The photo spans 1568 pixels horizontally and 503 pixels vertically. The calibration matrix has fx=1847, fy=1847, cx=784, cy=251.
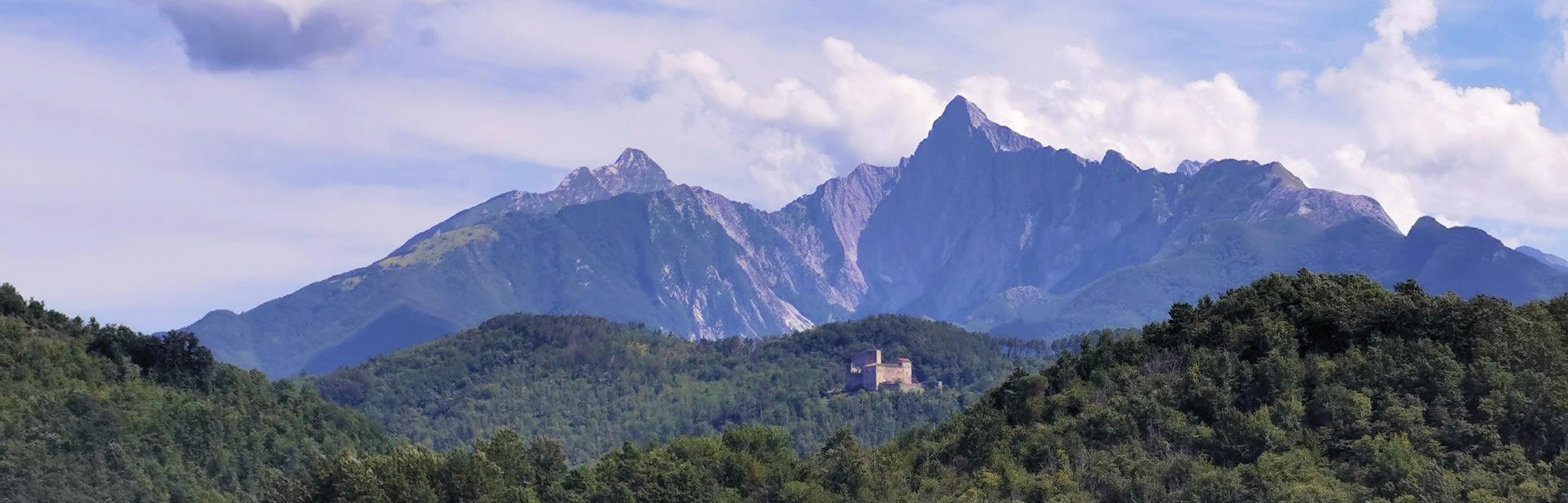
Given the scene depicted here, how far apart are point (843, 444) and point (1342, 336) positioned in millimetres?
25004

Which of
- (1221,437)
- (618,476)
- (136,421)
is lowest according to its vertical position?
(618,476)

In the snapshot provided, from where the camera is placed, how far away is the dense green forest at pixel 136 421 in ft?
357

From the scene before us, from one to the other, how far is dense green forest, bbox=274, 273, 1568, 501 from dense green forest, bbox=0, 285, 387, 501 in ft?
64.6

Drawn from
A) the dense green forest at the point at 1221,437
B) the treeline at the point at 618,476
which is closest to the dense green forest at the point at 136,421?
the treeline at the point at 618,476

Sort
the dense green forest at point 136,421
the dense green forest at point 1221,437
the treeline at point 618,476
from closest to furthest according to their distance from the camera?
the dense green forest at point 1221,437, the treeline at point 618,476, the dense green forest at point 136,421

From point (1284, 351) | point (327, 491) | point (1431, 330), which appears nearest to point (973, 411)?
point (1284, 351)

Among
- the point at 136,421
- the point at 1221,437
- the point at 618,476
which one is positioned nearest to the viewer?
the point at 1221,437

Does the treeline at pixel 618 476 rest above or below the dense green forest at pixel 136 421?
below

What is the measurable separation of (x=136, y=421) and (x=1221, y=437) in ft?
235

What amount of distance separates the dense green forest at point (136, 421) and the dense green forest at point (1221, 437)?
19689mm

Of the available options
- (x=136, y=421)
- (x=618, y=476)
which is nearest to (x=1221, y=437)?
(x=618, y=476)

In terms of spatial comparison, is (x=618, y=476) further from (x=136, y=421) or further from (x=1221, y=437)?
(x=136, y=421)

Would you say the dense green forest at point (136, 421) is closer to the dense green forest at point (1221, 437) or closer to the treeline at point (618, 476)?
the treeline at point (618, 476)

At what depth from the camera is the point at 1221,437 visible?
267ft
